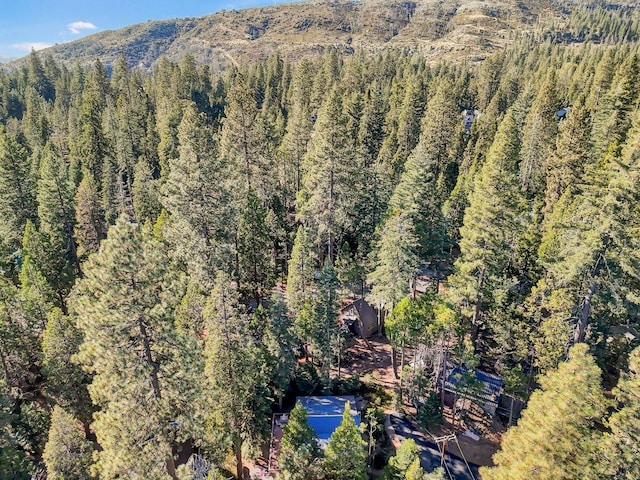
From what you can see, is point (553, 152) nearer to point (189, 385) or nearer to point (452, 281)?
point (452, 281)

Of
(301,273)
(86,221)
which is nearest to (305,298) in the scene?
(301,273)

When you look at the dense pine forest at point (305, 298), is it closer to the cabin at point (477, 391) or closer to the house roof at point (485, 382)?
the cabin at point (477, 391)

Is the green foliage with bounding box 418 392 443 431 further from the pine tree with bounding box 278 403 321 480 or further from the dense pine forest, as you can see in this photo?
the pine tree with bounding box 278 403 321 480

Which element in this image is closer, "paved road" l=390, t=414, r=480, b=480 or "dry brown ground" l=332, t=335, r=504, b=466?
"paved road" l=390, t=414, r=480, b=480

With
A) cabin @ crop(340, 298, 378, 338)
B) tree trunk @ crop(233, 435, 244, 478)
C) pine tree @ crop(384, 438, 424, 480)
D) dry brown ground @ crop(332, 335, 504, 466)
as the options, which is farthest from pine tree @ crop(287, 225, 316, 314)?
pine tree @ crop(384, 438, 424, 480)

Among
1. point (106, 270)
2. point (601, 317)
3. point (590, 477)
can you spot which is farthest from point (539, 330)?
point (106, 270)

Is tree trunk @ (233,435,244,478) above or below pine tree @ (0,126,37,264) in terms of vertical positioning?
below
